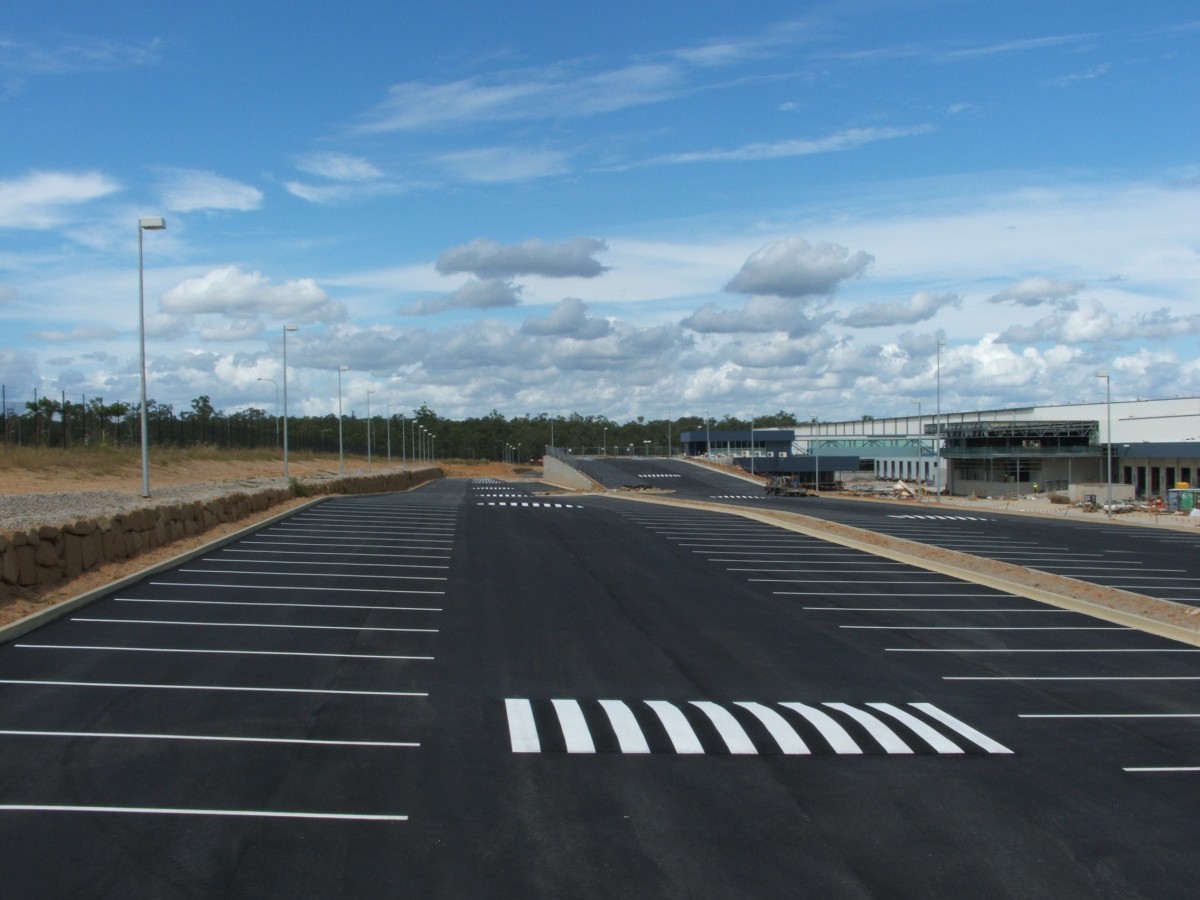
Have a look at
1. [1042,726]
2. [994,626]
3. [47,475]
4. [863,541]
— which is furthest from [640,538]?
[47,475]

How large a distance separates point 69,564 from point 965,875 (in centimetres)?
1523

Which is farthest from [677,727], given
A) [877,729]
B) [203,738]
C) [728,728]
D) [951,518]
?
[951,518]

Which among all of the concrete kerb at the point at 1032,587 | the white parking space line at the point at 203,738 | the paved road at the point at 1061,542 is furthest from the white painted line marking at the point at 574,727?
the paved road at the point at 1061,542

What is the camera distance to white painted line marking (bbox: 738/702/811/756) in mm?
10750

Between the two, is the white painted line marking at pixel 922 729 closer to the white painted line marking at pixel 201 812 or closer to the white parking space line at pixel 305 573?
the white painted line marking at pixel 201 812

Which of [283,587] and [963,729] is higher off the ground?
[283,587]

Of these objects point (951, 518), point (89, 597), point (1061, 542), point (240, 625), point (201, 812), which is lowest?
point (951, 518)

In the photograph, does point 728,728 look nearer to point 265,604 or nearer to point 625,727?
point 625,727

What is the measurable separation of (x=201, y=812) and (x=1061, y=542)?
111 feet

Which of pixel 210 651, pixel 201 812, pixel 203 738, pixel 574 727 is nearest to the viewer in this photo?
pixel 201 812

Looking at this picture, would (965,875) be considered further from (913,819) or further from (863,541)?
(863,541)

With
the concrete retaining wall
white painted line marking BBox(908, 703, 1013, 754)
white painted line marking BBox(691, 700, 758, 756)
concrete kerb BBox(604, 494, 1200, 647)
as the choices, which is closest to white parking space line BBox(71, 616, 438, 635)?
the concrete retaining wall

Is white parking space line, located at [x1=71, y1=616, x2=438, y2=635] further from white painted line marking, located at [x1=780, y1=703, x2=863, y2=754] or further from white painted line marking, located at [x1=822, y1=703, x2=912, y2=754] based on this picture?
white painted line marking, located at [x1=822, y1=703, x2=912, y2=754]

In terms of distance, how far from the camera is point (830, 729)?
38.0ft
